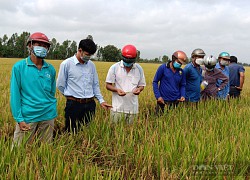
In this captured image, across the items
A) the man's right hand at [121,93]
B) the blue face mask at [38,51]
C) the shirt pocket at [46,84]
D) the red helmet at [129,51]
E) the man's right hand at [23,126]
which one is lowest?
the man's right hand at [23,126]

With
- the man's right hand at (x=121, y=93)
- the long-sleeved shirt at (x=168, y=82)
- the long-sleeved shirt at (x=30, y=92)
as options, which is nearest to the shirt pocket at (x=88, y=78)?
the man's right hand at (x=121, y=93)

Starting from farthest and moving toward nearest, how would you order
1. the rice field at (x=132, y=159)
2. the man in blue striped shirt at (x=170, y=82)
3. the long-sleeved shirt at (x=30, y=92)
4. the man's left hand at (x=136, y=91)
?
the man in blue striped shirt at (x=170, y=82), the man's left hand at (x=136, y=91), the long-sleeved shirt at (x=30, y=92), the rice field at (x=132, y=159)

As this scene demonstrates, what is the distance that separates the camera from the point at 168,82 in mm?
4023

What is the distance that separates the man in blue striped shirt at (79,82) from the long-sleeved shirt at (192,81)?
6.18 ft

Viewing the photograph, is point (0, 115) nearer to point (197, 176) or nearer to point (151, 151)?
point (151, 151)

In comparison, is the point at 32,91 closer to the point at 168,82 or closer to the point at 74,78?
the point at 74,78

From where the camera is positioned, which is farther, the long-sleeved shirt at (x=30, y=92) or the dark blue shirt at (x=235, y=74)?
the dark blue shirt at (x=235, y=74)

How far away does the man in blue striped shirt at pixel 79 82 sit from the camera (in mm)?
3115

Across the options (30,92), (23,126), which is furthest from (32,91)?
(23,126)

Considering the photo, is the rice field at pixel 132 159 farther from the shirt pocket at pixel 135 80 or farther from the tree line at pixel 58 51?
the tree line at pixel 58 51

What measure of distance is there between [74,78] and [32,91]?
644 mm

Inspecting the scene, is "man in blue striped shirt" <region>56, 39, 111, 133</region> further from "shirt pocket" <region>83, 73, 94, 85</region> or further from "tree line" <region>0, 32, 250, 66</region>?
"tree line" <region>0, 32, 250, 66</region>

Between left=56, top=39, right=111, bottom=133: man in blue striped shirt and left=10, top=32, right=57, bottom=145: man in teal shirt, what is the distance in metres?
0.37

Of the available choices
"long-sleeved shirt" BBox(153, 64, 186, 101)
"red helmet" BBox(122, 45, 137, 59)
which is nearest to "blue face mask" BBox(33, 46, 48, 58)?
"red helmet" BBox(122, 45, 137, 59)
